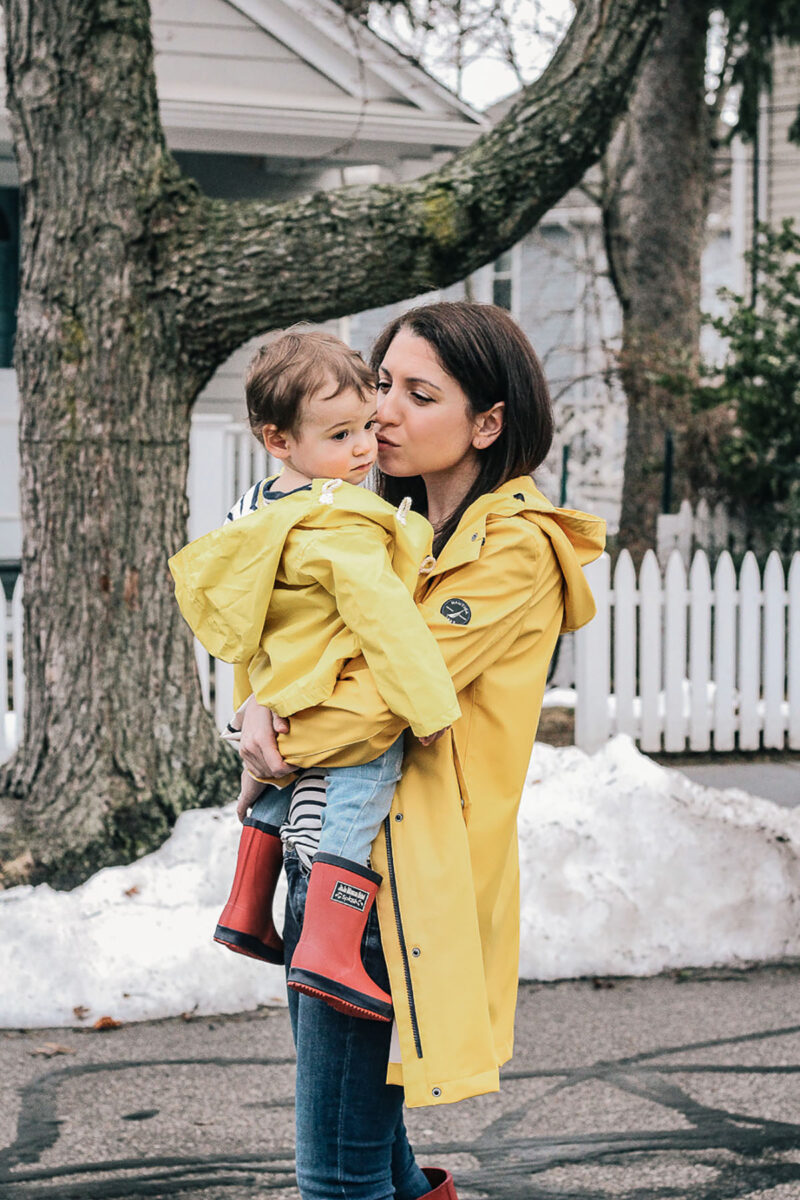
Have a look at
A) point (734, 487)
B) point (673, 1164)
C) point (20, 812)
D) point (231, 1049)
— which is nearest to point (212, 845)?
point (20, 812)

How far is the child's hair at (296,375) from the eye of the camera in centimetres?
211

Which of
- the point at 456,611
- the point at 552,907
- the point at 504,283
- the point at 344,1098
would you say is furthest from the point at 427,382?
the point at 504,283

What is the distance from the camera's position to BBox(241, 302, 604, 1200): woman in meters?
1.98

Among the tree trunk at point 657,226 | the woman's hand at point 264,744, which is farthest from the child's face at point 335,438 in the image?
the tree trunk at point 657,226

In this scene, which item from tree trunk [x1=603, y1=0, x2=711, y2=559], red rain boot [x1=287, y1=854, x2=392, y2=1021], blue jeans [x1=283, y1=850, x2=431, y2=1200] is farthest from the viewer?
tree trunk [x1=603, y1=0, x2=711, y2=559]

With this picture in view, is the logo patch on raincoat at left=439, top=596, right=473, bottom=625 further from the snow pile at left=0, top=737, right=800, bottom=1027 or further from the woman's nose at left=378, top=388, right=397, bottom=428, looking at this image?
the snow pile at left=0, top=737, right=800, bottom=1027

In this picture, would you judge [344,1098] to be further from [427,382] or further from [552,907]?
[552,907]

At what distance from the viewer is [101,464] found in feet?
17.1

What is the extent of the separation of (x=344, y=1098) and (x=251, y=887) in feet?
1.31

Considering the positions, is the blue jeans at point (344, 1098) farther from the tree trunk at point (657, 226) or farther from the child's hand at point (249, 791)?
the tree trunk at point (657, 226)

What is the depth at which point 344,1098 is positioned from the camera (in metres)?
2.04

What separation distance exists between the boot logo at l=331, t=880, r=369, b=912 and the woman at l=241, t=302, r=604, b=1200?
0.14 feet

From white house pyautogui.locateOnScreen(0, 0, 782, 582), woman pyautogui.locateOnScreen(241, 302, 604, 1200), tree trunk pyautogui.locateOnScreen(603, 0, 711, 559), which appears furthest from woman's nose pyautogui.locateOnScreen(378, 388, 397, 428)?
tree trunk pyautogui.locateOnScreen(603, 0, 711, 559)

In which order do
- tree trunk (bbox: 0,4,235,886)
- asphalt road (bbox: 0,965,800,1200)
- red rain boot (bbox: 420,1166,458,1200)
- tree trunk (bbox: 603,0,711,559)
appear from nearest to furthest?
red rain boot (bbox: 420,1166,458,1200) < asphalt road (bbox: 0,965,800,1200) < tree trunk (bbox: 0,4,235,886) < tree trunk (bbox: 603,0,711,559)
